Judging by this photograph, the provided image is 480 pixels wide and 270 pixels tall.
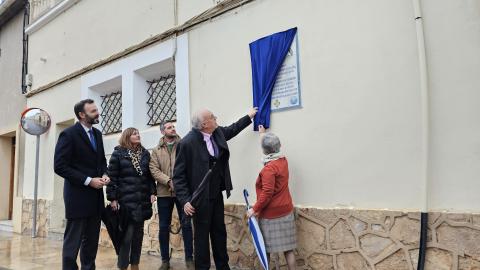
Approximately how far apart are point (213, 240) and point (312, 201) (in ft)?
3.39

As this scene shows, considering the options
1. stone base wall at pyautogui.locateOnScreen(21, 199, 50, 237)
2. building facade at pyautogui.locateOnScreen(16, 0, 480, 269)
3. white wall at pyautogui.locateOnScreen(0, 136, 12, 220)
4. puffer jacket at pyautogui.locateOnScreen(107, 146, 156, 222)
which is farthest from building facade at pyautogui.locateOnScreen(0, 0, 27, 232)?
puffer jacket at pyautogui.locateOnScreen(107, 146, 156, 222)

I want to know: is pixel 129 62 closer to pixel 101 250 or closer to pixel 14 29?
pixel 101 250

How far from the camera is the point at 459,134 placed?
10.5 feet

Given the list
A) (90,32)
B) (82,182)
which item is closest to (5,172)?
(90,32)

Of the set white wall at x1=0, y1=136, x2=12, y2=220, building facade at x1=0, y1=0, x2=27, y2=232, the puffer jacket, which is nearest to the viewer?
the puffer jacket

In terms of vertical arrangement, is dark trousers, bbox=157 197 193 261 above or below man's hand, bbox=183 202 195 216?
below

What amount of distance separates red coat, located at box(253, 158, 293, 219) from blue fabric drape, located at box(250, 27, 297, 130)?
2.51ft

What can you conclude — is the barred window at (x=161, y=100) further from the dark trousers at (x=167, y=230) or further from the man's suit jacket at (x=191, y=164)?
the man's suit jacket at (x=191, y=164)

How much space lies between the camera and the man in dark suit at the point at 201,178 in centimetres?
397

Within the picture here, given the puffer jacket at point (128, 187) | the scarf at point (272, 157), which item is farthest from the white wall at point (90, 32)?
the scarf at point (272, 157)

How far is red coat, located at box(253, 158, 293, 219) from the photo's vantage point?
12.4ft

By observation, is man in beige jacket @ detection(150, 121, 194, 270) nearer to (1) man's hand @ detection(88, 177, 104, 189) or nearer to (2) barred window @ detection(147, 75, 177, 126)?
(1) man's hand @ detection(88, 177, 104, 189)

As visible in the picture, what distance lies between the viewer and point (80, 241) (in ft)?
12.9

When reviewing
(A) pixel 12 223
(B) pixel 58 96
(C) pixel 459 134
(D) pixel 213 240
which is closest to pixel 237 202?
(D) pixel 213 240
